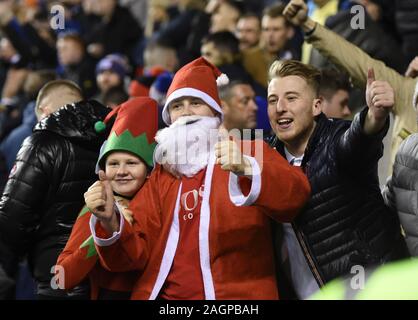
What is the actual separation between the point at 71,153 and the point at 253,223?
1.32m

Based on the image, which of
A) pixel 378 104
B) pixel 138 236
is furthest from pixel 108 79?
pixel 378 104

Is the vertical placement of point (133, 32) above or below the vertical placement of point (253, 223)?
above

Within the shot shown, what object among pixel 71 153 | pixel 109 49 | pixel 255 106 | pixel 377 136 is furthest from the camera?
pixel 109 49

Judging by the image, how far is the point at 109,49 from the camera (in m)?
11.7

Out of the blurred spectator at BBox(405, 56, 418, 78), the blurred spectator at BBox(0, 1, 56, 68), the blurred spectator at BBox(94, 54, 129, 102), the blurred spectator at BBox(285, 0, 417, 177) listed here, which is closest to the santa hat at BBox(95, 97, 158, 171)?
the blurred spectator at BBox(285, 0, 417, 177)

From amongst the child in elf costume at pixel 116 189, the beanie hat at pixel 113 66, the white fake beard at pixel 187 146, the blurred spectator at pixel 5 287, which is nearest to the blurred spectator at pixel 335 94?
the child in elf costume at pixel 116 189

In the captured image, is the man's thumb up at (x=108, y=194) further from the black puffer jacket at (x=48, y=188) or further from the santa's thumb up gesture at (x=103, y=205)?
the black puffer jacket at (x=48, y=188)

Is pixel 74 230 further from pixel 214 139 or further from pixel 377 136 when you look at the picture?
pixel 377 136

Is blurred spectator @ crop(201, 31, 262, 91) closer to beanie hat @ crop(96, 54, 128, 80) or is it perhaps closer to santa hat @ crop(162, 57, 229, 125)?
beanie hat @ crop(96, 54, 128, 80)

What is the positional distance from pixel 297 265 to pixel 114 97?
416 centimetres

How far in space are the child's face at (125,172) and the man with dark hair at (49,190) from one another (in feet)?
1.34

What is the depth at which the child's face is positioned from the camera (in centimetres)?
536

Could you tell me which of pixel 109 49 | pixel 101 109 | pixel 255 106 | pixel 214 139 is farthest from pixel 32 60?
pixel 214 139

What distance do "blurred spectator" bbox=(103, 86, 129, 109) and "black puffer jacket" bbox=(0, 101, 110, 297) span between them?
2.93 meters
